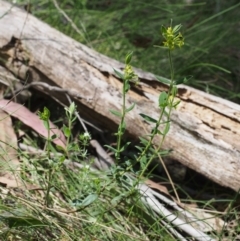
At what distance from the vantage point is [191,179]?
8.06 feet

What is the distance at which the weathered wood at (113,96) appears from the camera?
85.1 inches

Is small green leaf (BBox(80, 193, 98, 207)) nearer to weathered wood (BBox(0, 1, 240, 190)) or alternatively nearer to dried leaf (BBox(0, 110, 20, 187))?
dried leaf (BBox(0, 110, 20, 187))

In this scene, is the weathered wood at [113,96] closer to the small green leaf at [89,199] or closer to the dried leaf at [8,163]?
the dried leaf at [8,163]

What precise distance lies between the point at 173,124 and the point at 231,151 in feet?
0.82

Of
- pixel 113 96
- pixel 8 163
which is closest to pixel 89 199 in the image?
pixel 8 163

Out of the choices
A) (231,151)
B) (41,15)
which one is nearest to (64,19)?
(41,15)

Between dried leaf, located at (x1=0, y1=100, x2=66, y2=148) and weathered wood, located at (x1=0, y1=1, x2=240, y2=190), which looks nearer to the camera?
weathered wood, located at (x1=0, y1=1, x2=240, y2=190)

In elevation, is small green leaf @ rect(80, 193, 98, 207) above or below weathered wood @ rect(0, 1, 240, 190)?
below

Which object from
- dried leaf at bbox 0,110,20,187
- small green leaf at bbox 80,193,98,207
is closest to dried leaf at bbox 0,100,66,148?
dried leaf at bbox 0,110,20,187

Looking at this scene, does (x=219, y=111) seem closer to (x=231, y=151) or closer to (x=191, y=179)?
(x=231, y=151)

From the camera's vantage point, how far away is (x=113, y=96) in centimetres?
232

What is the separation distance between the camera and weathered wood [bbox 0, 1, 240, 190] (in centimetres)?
216

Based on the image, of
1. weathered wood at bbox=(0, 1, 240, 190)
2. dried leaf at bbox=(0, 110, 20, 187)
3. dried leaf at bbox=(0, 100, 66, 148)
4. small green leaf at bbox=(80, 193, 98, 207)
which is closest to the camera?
small green leaf at bbox=(80, 193, 98, 207)

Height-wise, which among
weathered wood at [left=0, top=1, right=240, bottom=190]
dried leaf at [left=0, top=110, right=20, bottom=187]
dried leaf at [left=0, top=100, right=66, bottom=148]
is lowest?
dried leaf at [left=0, top=110, right=20, bottom=187]
